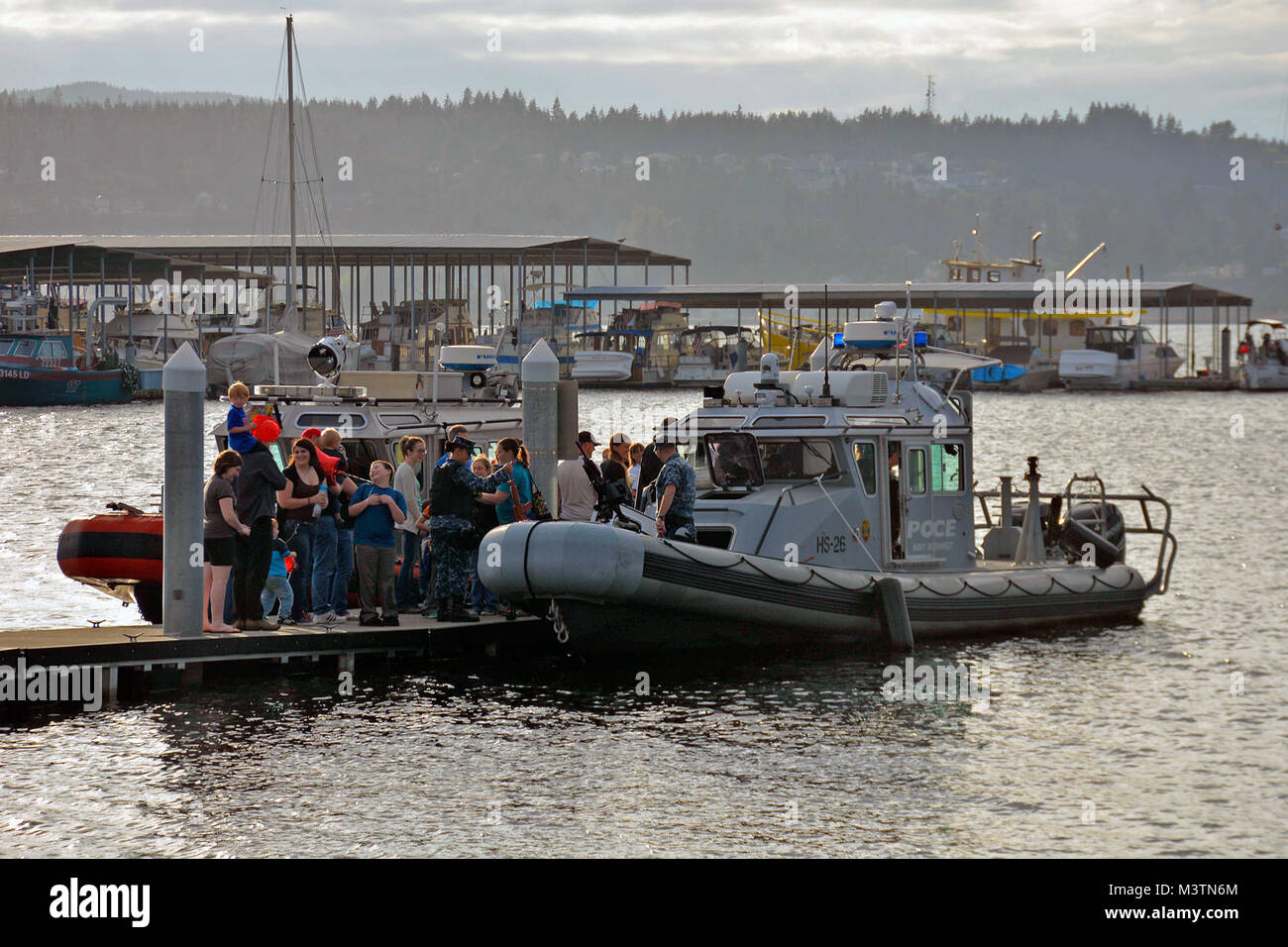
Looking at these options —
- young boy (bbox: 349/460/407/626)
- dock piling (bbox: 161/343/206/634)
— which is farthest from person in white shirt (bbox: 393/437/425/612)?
dock piling (bbox: 161/343/206/634)

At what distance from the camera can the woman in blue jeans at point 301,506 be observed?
14.6 m

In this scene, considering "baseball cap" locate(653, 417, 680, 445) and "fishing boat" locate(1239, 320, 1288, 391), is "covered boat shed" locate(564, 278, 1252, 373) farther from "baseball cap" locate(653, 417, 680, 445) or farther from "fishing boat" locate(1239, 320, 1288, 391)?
"baseball cap" locate(653, 417, 680, 445)

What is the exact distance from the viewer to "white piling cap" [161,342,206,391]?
1383 centimetres

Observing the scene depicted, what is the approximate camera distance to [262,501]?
46.2 ft

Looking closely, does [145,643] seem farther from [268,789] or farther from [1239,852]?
[1239,852]

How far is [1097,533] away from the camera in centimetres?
2077

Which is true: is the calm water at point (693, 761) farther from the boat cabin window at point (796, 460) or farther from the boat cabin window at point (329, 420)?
the boat cabin window at point (329, 420)

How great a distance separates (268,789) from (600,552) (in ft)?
12.6

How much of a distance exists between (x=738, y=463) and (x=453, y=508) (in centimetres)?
332

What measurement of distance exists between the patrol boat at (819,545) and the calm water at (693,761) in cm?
47

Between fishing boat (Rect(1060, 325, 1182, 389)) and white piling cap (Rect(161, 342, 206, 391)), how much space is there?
8900cm

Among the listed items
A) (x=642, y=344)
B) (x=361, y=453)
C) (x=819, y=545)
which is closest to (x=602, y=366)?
(x=642, y=344)

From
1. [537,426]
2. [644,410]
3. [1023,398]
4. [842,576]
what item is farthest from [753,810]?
[1023,398]
